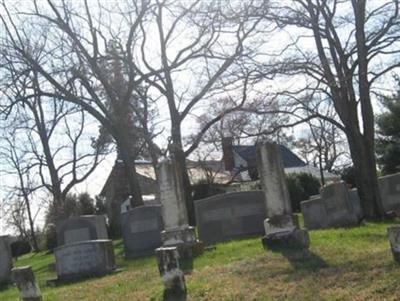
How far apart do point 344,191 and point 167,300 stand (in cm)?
974

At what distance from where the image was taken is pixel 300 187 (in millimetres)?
35969

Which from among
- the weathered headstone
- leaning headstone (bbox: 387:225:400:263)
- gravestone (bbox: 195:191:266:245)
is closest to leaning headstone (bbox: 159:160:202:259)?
gravestone (bbox: 195:191:266:245)

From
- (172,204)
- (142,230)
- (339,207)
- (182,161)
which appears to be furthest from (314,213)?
(182,161)

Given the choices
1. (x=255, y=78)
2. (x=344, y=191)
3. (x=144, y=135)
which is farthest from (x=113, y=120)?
(x=344, y=191)

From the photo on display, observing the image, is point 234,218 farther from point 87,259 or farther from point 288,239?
point 288,239

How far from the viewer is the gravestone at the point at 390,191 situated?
890 inches

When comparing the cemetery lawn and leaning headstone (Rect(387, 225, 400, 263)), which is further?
leaning headstone (Rect(387, 225, 400, 263))

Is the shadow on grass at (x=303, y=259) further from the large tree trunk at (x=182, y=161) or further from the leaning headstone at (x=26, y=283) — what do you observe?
the large tree trunk at (x=182, y=161)

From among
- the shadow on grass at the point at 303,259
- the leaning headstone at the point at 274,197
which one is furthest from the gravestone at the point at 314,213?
the shadow on grass at the point at 303,259

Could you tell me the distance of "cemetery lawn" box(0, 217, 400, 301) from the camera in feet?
27.2

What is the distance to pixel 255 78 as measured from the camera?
19484 millimetres

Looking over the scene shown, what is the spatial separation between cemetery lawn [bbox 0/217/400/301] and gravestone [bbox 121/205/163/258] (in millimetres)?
5485

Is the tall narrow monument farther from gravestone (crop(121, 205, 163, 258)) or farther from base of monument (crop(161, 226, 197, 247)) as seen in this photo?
gravestone (crop(121, 205, 163, 258))

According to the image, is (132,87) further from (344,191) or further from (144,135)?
(344,191)
